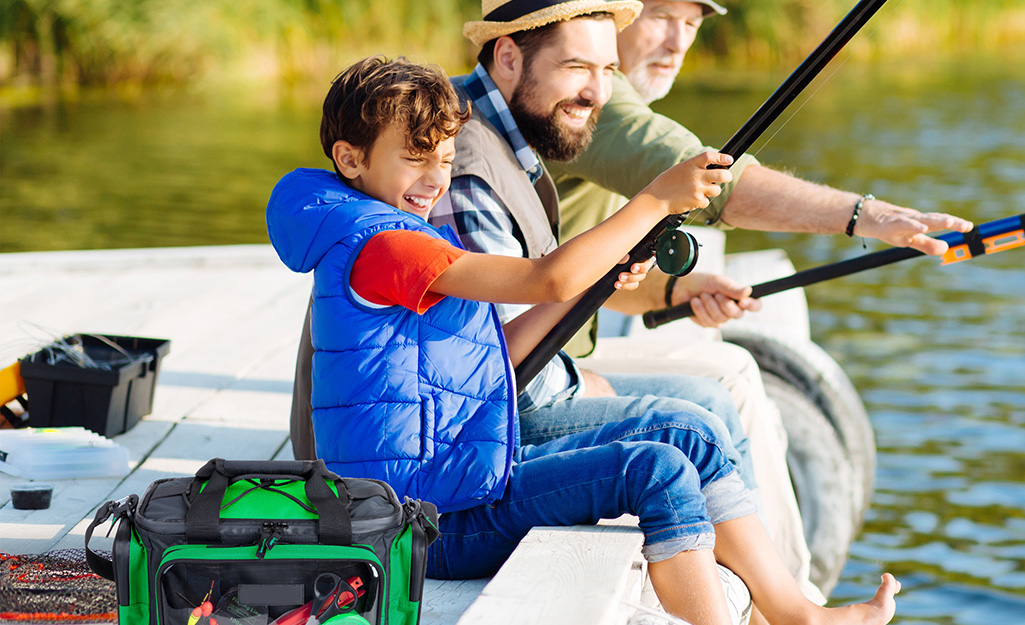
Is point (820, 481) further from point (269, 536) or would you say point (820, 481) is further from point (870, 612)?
point (269, 536)

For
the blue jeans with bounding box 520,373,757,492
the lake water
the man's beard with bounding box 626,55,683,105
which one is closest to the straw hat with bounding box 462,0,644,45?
the lake water

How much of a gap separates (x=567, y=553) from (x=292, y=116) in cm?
1347

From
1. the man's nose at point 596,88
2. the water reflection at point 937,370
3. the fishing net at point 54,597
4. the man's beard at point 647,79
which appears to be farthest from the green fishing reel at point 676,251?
the water reflection at point 937,370

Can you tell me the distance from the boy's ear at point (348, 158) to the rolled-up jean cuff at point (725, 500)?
2.67 ft

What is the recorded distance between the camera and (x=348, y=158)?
201cm

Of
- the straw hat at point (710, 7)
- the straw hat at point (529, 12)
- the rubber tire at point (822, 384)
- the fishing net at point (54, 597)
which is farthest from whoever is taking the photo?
the rubber tire at point (822, 384)

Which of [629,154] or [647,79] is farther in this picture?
[647,79]

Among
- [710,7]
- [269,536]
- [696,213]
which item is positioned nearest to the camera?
[269,536]

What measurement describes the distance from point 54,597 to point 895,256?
191 centimetres

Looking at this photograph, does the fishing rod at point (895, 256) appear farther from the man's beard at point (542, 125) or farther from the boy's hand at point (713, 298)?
the man's beard at point (542, 125)

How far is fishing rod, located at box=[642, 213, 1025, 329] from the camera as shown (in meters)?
2.41

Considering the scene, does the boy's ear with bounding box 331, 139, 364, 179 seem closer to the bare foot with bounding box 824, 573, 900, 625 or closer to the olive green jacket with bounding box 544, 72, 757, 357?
the olive green jacket with bounding box 544, 72, 757, 357

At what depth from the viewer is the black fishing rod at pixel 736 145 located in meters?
1.98

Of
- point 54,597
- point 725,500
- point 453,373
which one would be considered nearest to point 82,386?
point 54,597
